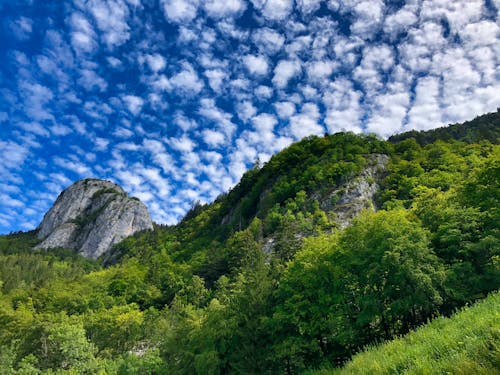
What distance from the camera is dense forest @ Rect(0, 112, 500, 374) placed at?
28531mm

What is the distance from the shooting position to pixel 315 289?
109 feet

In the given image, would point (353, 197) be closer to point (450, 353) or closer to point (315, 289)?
point (315, 289)

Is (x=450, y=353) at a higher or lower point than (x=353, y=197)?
lower

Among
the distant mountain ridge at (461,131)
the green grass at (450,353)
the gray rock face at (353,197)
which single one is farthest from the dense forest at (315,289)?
the distant mountain ridge at (461,131)

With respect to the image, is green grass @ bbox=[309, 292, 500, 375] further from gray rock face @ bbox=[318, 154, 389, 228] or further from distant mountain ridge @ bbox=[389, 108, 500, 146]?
distant mountain ridge @ bbox=[389, 108, 500, 146]

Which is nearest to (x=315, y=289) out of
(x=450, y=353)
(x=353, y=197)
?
(x=450, y=353)

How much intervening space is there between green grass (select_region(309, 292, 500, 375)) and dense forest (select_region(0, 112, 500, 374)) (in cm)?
10

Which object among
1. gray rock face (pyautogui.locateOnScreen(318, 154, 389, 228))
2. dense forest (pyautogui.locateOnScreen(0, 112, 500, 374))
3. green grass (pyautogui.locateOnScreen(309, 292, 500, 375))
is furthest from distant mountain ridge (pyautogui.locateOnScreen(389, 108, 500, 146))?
green grass (pyautogui.locateOnScreen(309, 292, 500, 375))

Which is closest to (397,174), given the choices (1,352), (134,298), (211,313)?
(211,313)

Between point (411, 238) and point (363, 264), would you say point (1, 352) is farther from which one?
point (411, 238)

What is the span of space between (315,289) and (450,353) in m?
25.4

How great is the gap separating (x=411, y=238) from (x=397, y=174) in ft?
231

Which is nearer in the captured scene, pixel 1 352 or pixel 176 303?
pixel 1 352

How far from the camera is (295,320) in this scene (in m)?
31.0
